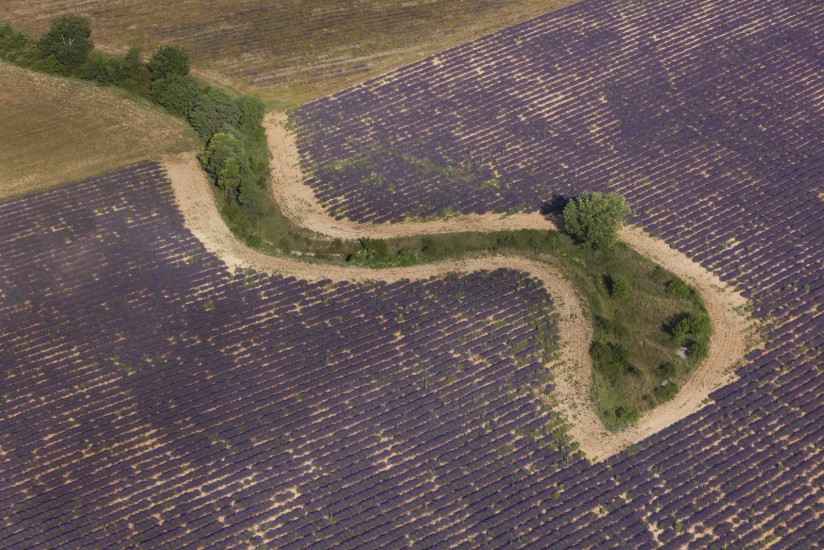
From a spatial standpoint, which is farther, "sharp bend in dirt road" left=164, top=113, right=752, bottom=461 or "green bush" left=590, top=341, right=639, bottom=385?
"green bush" left=590, top=341, right=639, bottom=385

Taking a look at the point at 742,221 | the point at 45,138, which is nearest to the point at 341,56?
the point at 45,138

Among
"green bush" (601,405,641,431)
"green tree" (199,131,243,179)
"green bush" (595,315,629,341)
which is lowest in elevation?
"green bush" (601,405,641,431)

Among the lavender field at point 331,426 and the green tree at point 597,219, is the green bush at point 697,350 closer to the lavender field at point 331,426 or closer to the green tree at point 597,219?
the lavender field at point 331,426

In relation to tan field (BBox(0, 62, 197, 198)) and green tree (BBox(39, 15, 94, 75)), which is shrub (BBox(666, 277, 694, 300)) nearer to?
tan field (BBox(0, 62, 197, 198))

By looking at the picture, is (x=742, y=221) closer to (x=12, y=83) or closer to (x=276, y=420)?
(x=276, y=420)

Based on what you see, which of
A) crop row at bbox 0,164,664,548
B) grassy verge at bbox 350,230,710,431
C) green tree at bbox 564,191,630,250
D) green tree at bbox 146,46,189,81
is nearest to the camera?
crop row at bbox 0,164,664,548

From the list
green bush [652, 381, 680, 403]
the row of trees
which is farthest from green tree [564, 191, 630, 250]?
the row of trees

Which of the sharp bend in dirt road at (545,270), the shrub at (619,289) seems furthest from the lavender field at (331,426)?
the shrub at (619,289)

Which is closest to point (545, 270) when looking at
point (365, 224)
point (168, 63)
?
point (365, 224)
